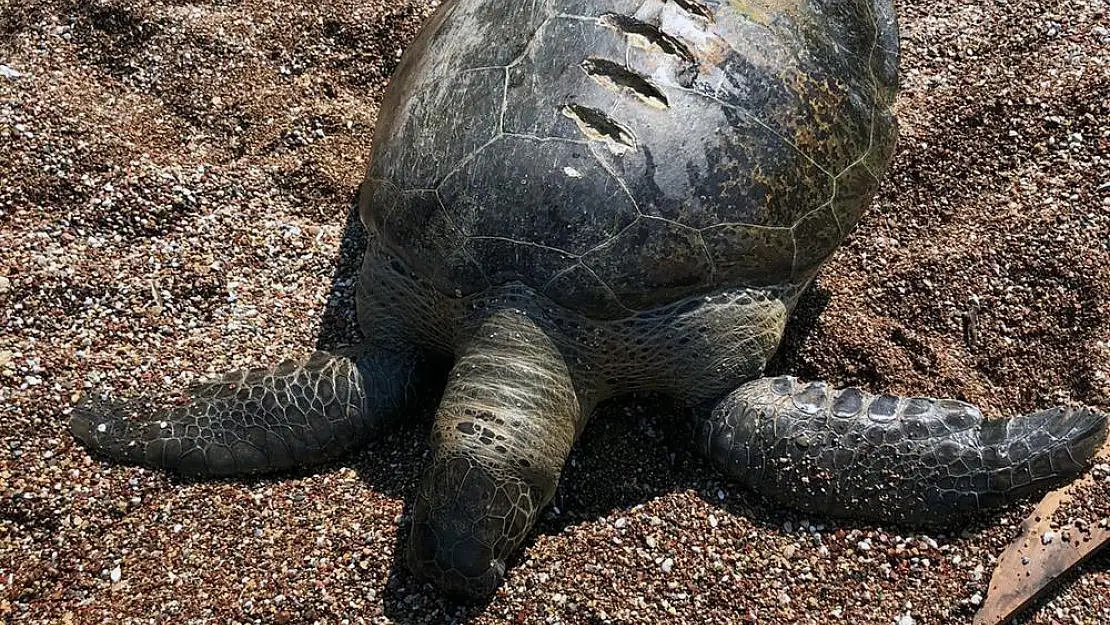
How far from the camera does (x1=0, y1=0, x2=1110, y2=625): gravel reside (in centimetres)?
240

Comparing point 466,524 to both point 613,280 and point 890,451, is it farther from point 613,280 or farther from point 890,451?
point 890,451

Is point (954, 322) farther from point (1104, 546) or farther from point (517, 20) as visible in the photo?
point (517, 20)

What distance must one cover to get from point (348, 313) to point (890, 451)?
1.84m

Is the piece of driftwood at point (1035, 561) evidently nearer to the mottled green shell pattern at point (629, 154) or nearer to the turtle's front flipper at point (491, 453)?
the mottled green shell pattern at point (629, 154)

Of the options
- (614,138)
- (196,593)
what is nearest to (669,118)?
(614,138)

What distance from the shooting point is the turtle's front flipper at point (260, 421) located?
8.54ft

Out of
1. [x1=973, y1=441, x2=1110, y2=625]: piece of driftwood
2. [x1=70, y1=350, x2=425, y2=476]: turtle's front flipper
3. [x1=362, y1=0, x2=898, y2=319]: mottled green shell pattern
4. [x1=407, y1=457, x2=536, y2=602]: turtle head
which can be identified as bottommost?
[x1=70, y1=350, x2=425, y2=476]: turtle's front flipper

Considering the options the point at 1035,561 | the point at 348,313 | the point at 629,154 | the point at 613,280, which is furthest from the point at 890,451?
the point at 348,313

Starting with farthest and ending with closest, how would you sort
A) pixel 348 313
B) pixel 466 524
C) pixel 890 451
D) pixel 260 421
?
pixel 348 313
pixel 260 421
pixel 890 451
pixel 466 524

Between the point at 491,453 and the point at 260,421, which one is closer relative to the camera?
the point at 491,453

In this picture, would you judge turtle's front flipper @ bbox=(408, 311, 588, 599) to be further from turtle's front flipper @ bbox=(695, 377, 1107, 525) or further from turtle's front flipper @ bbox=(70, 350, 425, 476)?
turtle's front flipper @ bbox=(695, 377, 1107, 525)

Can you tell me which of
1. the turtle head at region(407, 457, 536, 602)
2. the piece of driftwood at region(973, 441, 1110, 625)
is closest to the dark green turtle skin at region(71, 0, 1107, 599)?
A: the turtle head at region(407, 457, 536, 602)

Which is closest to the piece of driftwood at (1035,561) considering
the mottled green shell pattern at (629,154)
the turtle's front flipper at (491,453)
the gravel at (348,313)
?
the gravel at (348,313)

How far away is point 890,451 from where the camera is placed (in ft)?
7.96
